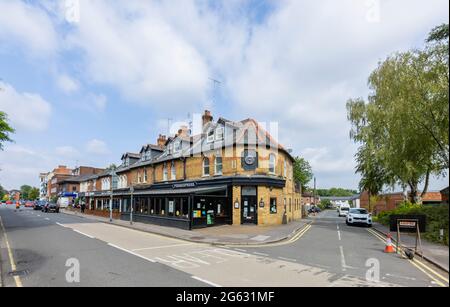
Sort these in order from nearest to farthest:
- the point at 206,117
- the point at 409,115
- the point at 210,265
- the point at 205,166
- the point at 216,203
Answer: the point at 210,265 < the point at 409,115 < the point at 216,203 < the point at 205,166 < the point at 206,117

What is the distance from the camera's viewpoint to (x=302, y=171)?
2363 inches

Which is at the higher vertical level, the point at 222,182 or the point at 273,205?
the point at 222,182

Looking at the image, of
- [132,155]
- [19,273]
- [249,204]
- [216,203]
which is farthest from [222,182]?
[132,155]

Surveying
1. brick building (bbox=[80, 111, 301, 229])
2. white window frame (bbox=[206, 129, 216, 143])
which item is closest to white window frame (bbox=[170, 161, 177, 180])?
brick building (bbox=[80, 111, 301, 229])

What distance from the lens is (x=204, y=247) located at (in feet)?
46.6

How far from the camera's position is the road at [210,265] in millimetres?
8055

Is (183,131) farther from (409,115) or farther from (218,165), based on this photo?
(409,115)

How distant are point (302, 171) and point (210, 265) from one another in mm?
52612

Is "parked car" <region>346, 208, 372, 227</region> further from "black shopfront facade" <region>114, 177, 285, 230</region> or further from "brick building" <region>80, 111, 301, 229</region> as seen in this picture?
"black shopfront facade" <region>114, 177, 285, 230</region>

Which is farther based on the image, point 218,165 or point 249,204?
point 218,165

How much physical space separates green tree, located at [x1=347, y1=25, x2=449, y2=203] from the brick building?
8.44 metres

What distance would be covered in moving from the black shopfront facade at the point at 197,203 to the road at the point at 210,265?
23.8 ft
